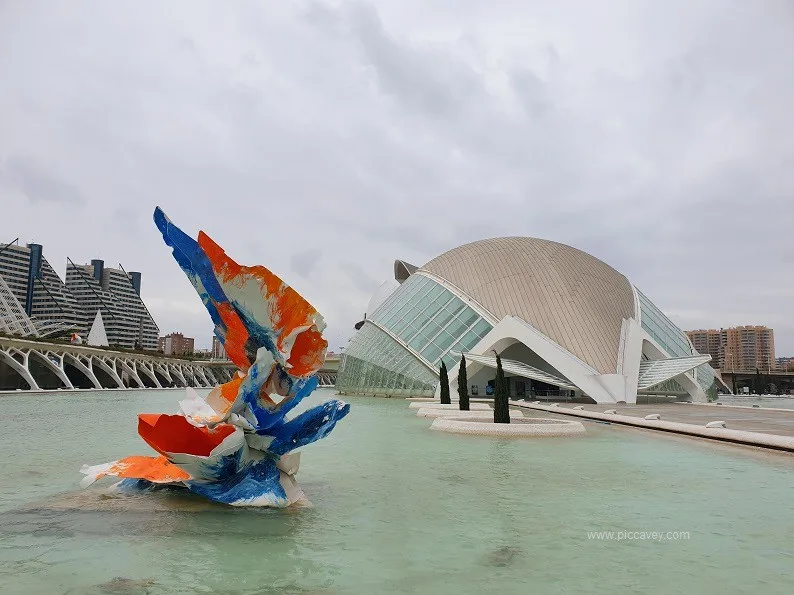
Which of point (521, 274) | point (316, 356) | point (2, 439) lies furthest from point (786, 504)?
point (521, 274)

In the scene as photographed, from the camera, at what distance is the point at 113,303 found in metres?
146

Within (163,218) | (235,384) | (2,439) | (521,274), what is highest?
(521,274)

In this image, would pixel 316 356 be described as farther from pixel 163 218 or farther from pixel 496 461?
pixel 496 461

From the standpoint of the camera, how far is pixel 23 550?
530 centimetres

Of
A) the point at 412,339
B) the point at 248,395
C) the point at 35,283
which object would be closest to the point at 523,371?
the point at 412,339

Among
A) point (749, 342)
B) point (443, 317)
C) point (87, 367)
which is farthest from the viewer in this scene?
point (749, 342)

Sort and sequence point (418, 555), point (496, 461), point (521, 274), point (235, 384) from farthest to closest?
point (521, 274) < point (496, 461) < point (235, 384) < point (418, 555)

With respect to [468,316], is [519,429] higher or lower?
lower

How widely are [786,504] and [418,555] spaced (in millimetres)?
4954

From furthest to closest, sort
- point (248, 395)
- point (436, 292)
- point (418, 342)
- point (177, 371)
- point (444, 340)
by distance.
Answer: point (177, 371), point (436, 292), point (418, 342), point (444, 340), point (248, 395)

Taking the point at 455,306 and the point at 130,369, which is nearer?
the point at 455,306

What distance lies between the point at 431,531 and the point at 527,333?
29542 mm

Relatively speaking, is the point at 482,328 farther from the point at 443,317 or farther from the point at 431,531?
the point at 431,531

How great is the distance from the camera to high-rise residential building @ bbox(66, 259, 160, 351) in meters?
140
